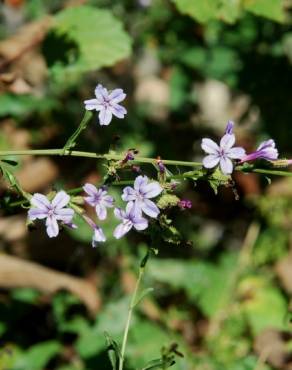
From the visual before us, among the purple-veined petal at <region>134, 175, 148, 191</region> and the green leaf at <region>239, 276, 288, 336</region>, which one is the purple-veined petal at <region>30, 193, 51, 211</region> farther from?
the green leaf at <region>239, 276, 288, 336</region>

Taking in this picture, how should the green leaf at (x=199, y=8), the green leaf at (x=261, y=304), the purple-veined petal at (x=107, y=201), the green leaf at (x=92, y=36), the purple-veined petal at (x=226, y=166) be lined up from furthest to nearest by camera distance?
the green leaf at (x=261, y=304) < the green leaf at (x=92, y=36) < the green leaf at (x=199, y=8) < the purple-veined petal at (x=107, y=201) < the purple-veined petal at (x=226, y=166)

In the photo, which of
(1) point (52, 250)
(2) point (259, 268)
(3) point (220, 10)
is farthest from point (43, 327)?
(3) point (220, 10)

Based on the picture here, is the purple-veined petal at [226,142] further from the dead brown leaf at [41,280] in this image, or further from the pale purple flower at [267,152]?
the dead brown leaf at [41,280]

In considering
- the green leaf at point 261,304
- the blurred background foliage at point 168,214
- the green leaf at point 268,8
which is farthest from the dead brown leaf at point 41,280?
the green leaf at point 268,8

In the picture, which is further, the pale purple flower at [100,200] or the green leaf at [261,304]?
the green leaf at [261,304]

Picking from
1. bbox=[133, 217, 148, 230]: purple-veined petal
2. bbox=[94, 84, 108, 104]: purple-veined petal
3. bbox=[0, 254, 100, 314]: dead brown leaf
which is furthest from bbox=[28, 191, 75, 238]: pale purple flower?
bbox=[0, 254, 100, 314]: dead brown leaf

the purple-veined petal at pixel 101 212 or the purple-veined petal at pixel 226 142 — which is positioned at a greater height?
the purple-veined petal at pixel 226 142

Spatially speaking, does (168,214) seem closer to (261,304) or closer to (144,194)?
(144,194)

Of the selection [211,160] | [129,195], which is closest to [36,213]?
[129,195]
